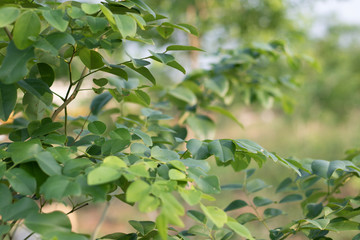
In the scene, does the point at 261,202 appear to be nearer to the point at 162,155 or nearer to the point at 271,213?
the point at 271,213

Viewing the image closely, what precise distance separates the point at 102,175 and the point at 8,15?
0.74 feet

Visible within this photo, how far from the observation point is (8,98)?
20.2 inches

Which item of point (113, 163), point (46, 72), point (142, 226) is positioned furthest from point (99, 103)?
point (113, 163)

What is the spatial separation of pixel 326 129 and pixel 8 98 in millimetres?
5948

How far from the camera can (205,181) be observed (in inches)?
17.6

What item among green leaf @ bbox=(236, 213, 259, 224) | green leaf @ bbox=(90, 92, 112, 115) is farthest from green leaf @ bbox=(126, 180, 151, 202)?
green leaf @ bbox=(90, 92, 112, 115)

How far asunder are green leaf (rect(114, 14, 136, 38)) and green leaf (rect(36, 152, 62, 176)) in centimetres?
18

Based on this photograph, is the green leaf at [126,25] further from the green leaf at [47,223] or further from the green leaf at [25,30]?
the green leaf at [47,223]

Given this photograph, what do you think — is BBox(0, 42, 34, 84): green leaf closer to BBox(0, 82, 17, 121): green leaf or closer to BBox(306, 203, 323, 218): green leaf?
BBox(0, 82, 17, 121): green leaf

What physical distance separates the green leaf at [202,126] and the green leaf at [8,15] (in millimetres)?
627

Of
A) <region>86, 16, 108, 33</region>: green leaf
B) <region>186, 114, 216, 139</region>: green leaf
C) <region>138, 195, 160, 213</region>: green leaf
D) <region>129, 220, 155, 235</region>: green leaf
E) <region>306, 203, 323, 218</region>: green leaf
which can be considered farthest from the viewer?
<region>186, 114, 216, 139</region>: green leaf

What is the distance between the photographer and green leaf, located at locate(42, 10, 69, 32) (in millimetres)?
419

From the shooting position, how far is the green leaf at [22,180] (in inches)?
16.2

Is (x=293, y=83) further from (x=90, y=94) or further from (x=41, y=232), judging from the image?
(x=90, y=94)
